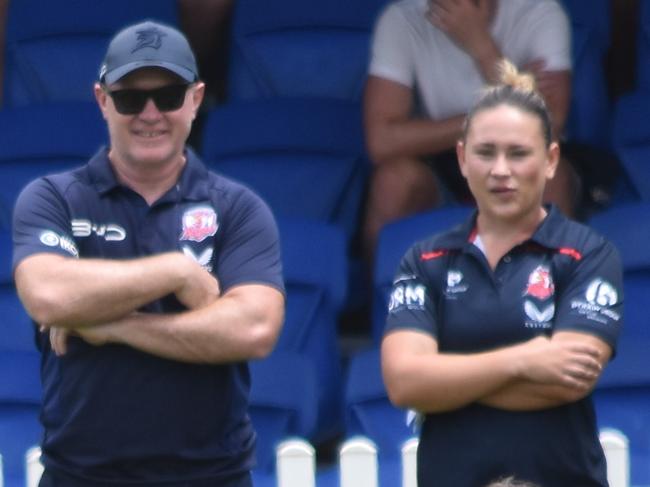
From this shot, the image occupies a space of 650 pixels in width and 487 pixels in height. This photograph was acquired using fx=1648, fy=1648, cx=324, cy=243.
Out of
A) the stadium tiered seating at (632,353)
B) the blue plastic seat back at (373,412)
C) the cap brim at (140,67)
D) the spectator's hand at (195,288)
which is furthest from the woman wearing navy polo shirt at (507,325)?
the blue plastic seat back at (373,412)

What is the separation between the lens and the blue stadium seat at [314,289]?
4.73 metres

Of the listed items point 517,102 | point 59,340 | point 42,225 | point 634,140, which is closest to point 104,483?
point 59,340

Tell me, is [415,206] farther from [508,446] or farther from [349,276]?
[508,446]

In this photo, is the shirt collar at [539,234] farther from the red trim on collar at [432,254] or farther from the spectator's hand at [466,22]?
the spectator's hand at [466,22]

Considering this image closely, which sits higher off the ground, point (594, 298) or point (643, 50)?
point (643, 50)

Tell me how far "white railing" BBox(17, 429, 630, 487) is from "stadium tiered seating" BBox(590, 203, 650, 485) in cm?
19

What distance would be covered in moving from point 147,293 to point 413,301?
53cm

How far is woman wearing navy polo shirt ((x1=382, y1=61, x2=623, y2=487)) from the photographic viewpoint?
10.3 feet

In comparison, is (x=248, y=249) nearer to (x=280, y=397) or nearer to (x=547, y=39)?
(x=280, y=397)

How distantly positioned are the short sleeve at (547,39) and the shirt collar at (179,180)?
2.06 metres

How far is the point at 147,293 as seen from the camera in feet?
10.4

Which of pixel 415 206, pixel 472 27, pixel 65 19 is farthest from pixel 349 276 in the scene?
pixel 65 19

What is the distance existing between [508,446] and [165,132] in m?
0.95

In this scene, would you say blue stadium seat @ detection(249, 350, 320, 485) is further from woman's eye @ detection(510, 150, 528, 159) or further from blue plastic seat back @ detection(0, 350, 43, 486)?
woman's eye @ detection(510, 150, 528, 159)
